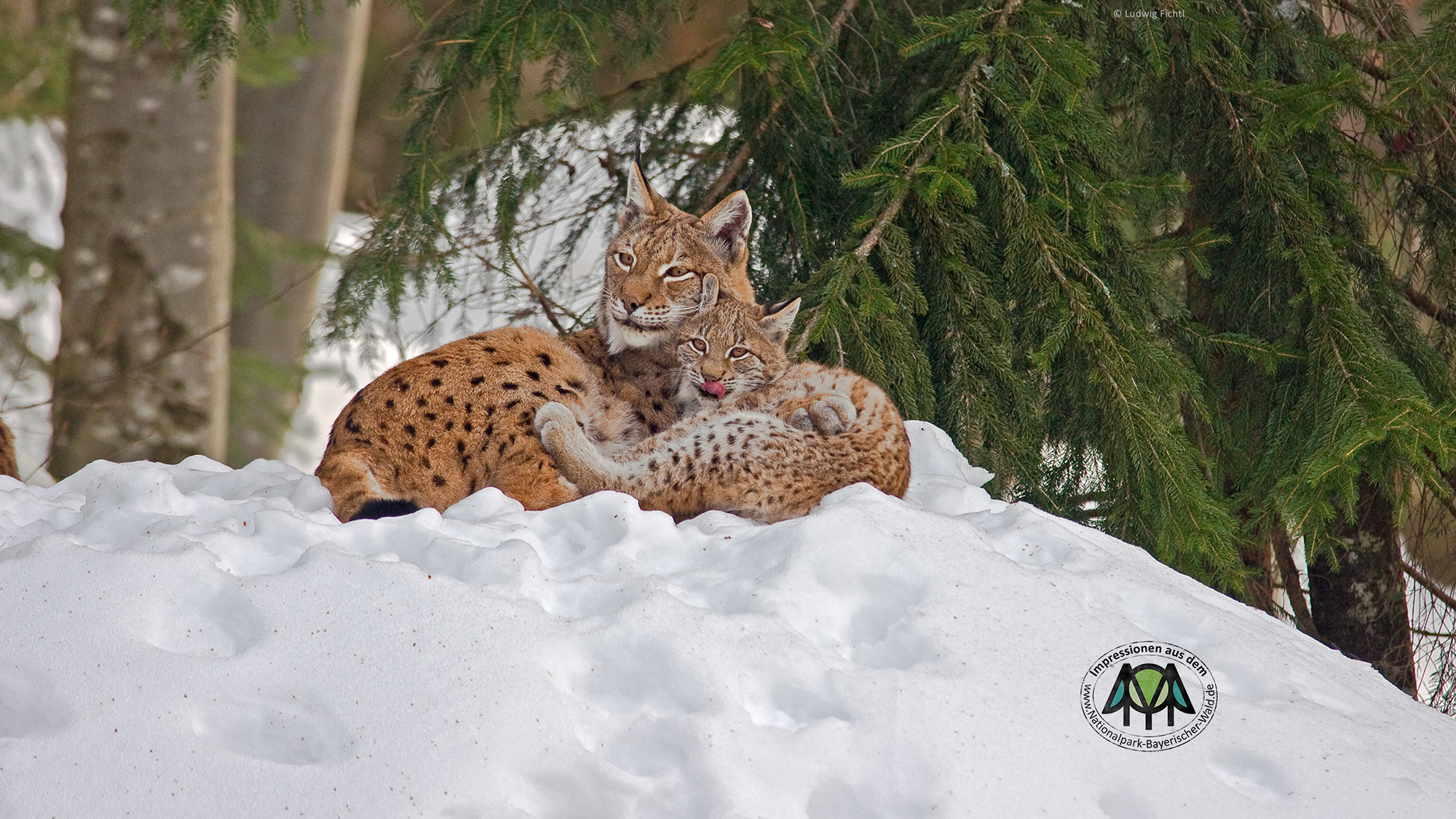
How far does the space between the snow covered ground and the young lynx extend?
0.35 meters

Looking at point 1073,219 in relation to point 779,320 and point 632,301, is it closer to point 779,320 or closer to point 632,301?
point 779,320

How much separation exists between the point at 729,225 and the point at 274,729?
269 centimetres

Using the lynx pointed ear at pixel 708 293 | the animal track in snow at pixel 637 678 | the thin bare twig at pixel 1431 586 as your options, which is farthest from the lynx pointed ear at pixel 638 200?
the thin bare twig at pixel 1431 586

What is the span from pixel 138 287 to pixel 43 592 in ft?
18.8

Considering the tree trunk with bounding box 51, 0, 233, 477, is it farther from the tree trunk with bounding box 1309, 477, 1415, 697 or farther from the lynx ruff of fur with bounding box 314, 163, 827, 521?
the tree trunk with bounding box 1309, 477, 1415, 697

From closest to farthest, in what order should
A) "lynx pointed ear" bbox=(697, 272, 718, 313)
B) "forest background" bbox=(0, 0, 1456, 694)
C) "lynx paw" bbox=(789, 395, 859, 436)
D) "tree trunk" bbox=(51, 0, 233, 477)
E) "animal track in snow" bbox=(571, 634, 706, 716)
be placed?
"animal track in snow" bbox=(571, 634, 706, 716)
"lynx paw" bbox=(789, 395, 859, 436)
"forest background" bbox=(0, 0, 1456, 694)
"lynx pointed ear" bbox=(697, 272, 718, 313)
"tree trunk" bbox=(51, 0, 233, 477)

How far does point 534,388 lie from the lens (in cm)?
384

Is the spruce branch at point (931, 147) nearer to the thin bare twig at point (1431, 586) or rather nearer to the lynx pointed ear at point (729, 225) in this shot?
the lynx pointed ear at point (729, 225)

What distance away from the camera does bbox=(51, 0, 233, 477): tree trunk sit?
7504 mm

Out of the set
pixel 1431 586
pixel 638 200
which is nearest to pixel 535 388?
pixel 638 200

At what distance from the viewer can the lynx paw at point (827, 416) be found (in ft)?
12.3

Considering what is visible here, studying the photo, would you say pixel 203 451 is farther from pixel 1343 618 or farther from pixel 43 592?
pixel 1343 618

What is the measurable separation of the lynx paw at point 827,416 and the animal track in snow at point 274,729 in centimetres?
183

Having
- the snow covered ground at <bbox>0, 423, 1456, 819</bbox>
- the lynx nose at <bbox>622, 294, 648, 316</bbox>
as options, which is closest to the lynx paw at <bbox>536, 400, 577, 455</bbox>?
the snow covered ground at <bbox>0, 423, 1456, 819</bbox>
